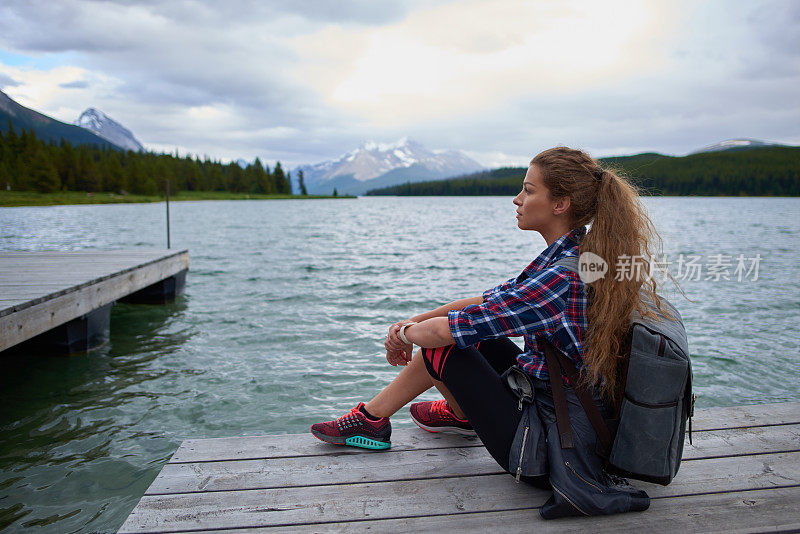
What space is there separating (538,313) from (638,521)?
113cm

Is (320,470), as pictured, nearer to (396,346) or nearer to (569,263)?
(396,346)

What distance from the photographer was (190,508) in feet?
8.63

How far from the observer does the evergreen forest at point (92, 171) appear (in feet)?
282

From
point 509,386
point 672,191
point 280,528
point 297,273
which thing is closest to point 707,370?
point 509,386

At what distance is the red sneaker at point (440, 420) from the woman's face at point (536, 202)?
4.65 feet

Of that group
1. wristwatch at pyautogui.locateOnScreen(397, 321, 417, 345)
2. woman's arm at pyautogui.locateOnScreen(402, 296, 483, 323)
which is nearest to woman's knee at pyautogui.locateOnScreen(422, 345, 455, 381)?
wristwatch at pyautogui.locateOnScreen(397, 321, 417, 345)

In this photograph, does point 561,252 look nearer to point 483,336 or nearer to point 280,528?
point 483,336

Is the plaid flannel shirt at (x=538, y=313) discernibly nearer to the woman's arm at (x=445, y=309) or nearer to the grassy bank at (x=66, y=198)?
the woman's arm at (x=445, y=309)

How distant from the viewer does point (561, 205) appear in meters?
2.65

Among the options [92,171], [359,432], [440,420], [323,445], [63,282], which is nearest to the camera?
[359,432]

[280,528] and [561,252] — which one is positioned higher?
[561,252]

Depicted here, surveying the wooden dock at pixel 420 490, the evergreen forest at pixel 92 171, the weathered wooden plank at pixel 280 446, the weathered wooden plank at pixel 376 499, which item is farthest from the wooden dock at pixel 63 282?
the evergreen forest at pixel 92 171

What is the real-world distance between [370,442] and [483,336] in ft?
3.97

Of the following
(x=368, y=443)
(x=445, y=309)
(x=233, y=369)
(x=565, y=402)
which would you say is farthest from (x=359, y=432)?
(x=233, y=369)
